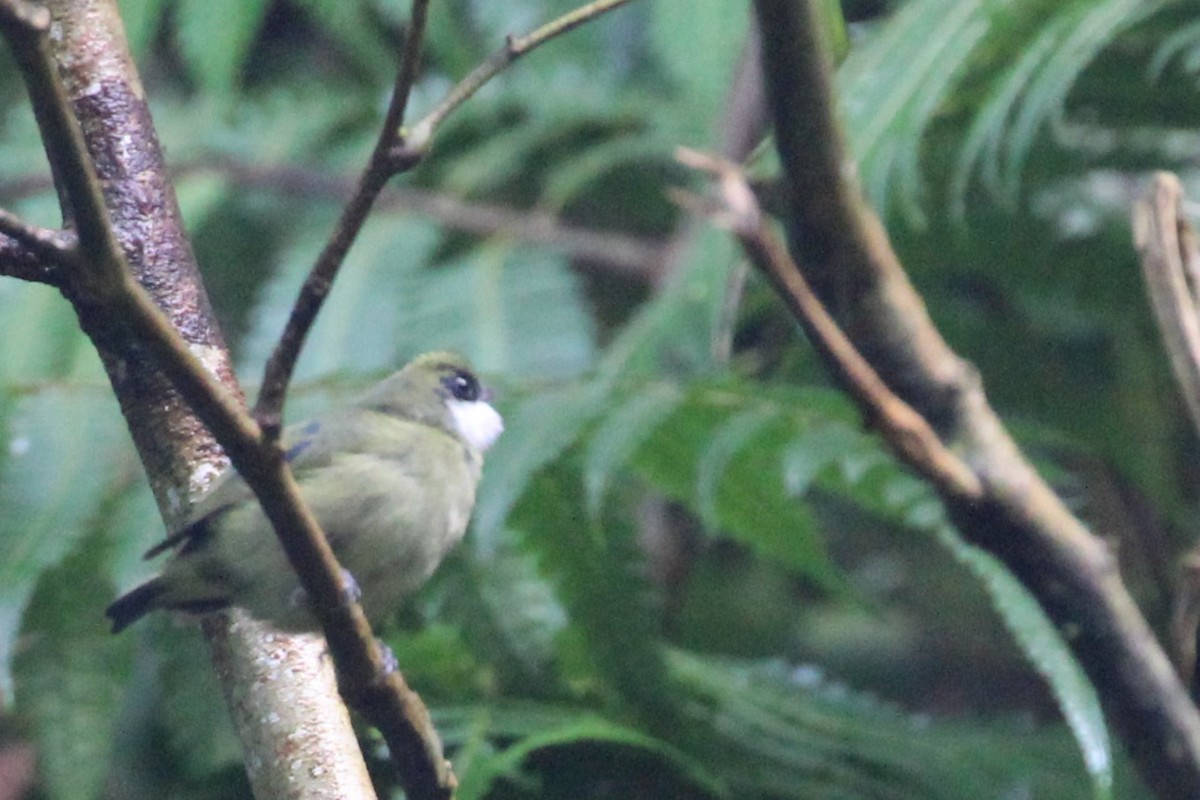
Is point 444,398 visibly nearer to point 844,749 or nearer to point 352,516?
point 352,516

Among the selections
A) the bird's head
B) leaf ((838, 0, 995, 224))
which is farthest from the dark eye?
leaf ((838, 0, 995, 224))

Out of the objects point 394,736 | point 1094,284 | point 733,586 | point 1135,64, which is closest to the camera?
point 394,736

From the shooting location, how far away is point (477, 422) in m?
2.04

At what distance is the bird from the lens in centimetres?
145

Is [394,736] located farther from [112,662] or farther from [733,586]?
[733,586]

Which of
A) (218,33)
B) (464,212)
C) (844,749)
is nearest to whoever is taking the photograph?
(844,749)

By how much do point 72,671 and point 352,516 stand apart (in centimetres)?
71

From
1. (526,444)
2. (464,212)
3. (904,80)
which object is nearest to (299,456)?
(526,444)

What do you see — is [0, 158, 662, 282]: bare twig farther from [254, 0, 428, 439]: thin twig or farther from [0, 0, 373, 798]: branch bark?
[254, 0, 428, 439]: thin twig

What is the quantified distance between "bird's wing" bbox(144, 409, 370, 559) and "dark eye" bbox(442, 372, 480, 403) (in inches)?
7.5

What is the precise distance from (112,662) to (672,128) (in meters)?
1.99

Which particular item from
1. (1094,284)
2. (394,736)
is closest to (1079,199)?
(1094,284)

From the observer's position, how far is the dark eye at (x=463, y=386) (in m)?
2.03

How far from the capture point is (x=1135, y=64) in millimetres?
2781
